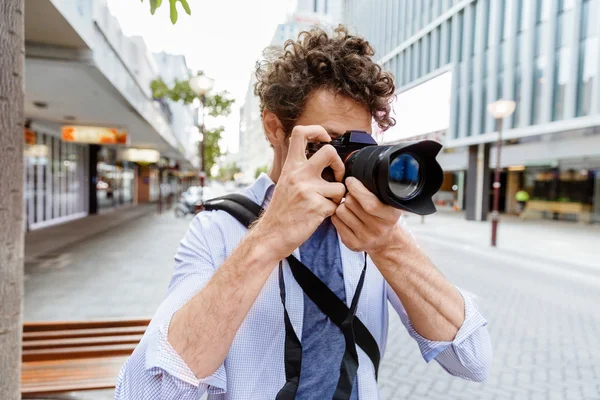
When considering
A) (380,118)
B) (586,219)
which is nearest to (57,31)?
(380,118)

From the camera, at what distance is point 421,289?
109cm

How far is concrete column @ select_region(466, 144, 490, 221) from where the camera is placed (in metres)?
19.9

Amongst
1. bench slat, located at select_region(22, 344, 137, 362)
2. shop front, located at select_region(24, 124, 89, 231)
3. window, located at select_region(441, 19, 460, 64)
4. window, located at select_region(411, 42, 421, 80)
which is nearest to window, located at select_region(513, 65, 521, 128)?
window, located at select_region(441, 19, 460, 64)

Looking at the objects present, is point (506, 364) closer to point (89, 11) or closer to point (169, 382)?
point (169, 382)

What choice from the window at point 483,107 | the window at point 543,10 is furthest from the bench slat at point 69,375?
the window at point 483,107

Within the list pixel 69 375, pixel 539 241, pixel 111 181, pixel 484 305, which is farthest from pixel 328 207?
pixel 111 181

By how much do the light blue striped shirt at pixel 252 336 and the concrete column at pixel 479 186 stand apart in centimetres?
2041

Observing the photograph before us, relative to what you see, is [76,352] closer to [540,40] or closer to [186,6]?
[186,6]

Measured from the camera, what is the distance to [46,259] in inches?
313

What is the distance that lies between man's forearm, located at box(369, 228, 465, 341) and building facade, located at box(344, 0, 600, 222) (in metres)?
11.8

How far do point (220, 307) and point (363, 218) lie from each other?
38 cm

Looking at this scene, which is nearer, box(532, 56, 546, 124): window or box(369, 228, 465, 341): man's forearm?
box(369, 228, 465, 341): man's forearm

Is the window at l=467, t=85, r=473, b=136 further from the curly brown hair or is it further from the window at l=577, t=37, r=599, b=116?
the curly brown hair

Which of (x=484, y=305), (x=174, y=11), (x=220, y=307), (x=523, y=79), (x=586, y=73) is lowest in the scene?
(x=484, y=305)
